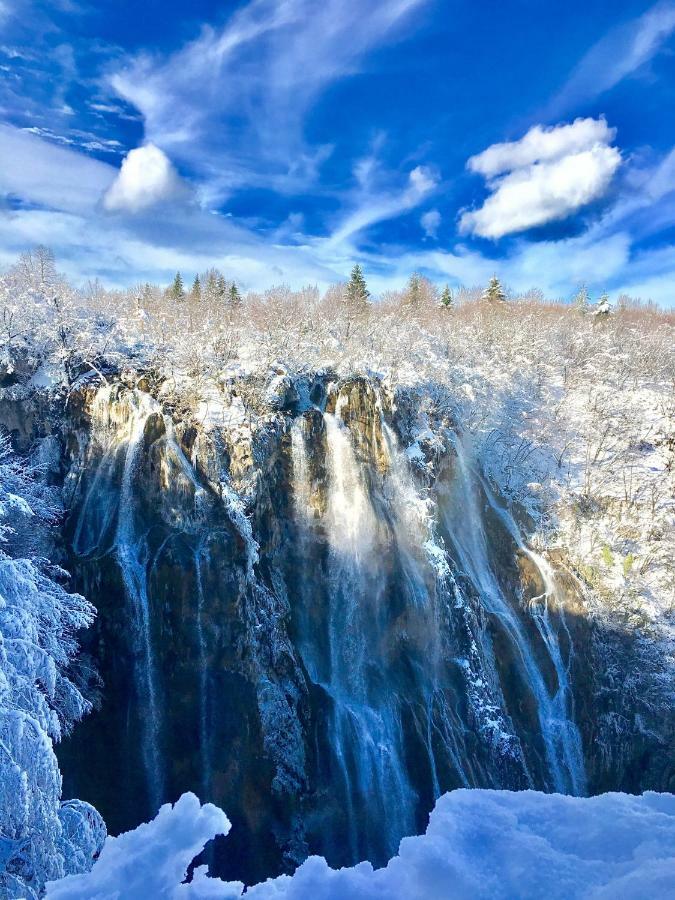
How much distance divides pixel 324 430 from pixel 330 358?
6.63 metres

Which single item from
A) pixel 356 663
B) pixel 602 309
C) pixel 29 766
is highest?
pixel 602 309

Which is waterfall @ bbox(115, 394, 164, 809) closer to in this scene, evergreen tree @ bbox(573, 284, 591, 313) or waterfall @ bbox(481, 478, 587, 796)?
waterfall @ bbox(481, 478, 587, 796)

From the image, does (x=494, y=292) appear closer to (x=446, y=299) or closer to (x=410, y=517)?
(x=446, y=299)

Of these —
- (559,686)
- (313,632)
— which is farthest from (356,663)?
(559,686)

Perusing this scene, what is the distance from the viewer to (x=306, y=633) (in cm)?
1642

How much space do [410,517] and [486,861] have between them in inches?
670

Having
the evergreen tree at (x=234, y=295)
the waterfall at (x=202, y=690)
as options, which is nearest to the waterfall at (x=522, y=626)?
the waterfall at (x=202, y=690)

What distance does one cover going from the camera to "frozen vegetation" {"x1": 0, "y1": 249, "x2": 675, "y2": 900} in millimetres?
2447

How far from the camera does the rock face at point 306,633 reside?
44.4 feet

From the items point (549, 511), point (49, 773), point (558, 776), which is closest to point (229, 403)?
point (49, 773)

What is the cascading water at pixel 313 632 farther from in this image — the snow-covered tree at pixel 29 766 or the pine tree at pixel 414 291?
the pine tree at pixel 414 291

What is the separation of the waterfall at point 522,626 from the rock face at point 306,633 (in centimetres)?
9

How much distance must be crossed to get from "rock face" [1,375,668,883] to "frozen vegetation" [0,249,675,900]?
0.23 metres

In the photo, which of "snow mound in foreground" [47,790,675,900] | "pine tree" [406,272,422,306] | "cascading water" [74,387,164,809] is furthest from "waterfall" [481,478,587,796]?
"pine tree" [406,272,422,306]
